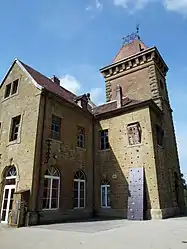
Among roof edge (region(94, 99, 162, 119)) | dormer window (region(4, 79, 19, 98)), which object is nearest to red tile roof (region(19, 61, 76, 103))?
dormer window (region(4, 79, 19, 98))

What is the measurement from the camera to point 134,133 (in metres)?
15.4

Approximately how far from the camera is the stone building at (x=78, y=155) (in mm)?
12570

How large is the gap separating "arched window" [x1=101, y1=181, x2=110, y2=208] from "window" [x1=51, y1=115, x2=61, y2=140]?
198 inches

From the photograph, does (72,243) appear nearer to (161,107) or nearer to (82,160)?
(82,160)

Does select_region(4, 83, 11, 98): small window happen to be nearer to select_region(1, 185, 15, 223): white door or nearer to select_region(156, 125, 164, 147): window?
select_region(1, 185, 15, 223): white door

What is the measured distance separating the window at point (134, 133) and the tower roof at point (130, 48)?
10.3 meters

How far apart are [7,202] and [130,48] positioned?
61.8ft

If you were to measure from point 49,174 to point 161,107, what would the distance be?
9.93 metres

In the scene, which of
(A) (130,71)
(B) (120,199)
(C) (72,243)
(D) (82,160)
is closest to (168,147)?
(B) (120,199)

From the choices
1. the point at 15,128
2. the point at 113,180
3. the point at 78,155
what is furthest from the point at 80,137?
the point at 15,128

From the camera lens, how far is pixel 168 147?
17.1 m

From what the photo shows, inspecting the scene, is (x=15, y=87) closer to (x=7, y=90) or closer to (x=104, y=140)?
(x=7, y=90)

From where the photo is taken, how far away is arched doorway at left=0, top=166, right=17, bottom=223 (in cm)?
1255

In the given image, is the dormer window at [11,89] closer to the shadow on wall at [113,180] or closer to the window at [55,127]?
the window at [55,127]
